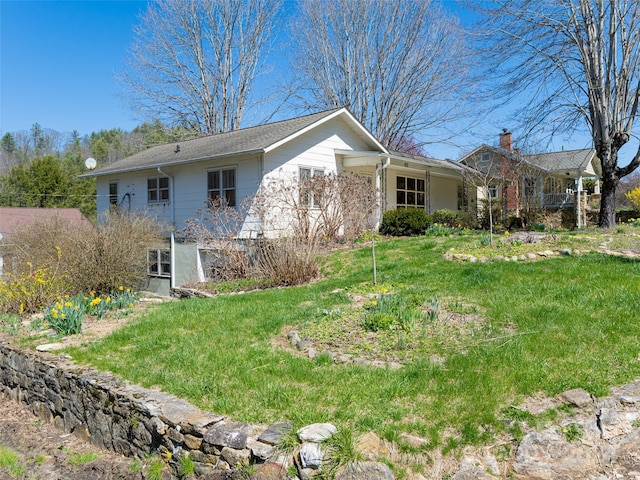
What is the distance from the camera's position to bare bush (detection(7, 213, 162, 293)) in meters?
10.1

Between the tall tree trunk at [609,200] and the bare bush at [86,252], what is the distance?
44.2 feet

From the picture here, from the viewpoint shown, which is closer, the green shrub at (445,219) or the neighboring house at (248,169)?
the neighboring house at (248,169)

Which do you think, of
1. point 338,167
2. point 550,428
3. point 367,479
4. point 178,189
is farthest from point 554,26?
point 367,479

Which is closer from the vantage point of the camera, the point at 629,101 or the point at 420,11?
the point at 629,101

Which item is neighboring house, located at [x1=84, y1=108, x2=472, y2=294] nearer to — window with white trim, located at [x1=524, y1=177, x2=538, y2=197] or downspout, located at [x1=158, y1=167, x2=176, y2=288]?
downspout, located at [x1=158, y1=167, x2=176, y2=288]

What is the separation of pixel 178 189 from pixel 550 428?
1459 centimetres

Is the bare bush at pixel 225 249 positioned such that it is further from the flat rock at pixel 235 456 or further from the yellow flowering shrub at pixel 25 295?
the flat rock at pixel 235 456

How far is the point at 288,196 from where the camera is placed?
13078 mm

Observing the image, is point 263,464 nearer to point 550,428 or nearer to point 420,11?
point 550,428

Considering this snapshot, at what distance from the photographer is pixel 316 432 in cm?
334

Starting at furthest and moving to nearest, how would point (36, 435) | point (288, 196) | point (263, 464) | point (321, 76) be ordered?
point (321, 76), point (288, 196), point (36, 435), point (263, 464)

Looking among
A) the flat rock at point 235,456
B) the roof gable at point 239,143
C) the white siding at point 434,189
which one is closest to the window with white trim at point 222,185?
the roof gable at point 239,143

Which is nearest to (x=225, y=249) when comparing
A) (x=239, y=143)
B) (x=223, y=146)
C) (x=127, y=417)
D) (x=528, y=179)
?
(x=239, y=143)

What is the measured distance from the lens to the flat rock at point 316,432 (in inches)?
129
